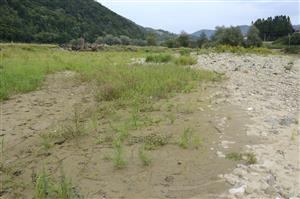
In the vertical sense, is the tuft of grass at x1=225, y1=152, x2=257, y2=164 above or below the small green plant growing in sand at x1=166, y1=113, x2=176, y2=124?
below

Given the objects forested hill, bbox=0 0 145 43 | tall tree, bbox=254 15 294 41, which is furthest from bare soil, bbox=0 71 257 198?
tall tree, bbox=254 15 294 41

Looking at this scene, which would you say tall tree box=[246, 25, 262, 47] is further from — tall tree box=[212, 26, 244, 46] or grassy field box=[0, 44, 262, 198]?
grassy field box=[0, 44, 262, 198]

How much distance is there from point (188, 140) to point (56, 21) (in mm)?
91929

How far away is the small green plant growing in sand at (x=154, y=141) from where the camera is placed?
5530 mm

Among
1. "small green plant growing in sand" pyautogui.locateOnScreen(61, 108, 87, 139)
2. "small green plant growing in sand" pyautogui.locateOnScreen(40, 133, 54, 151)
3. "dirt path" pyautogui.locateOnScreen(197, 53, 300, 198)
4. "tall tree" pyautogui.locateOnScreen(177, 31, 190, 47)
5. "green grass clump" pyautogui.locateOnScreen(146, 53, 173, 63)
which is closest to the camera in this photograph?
"dirt path" pyautogui.locateOnScreen(197, 53, 300, 198)

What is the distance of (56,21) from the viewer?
303 ft

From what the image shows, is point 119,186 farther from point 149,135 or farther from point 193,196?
point 149,135

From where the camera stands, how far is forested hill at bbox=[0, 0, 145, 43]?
7354 centimetres

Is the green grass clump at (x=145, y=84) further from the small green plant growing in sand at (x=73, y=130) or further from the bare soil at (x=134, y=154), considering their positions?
the small green plant growing in sand at (x=73, y=130)

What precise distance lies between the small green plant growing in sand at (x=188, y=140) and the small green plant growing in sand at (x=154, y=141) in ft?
0.80

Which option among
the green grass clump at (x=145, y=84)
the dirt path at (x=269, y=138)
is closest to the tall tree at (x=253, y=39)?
the green grass clump at (x=145, y=84)

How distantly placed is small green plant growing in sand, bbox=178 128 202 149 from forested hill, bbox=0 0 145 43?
63897mm

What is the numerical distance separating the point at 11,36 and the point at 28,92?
6104 cm

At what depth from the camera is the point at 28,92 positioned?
10234 millimetres
